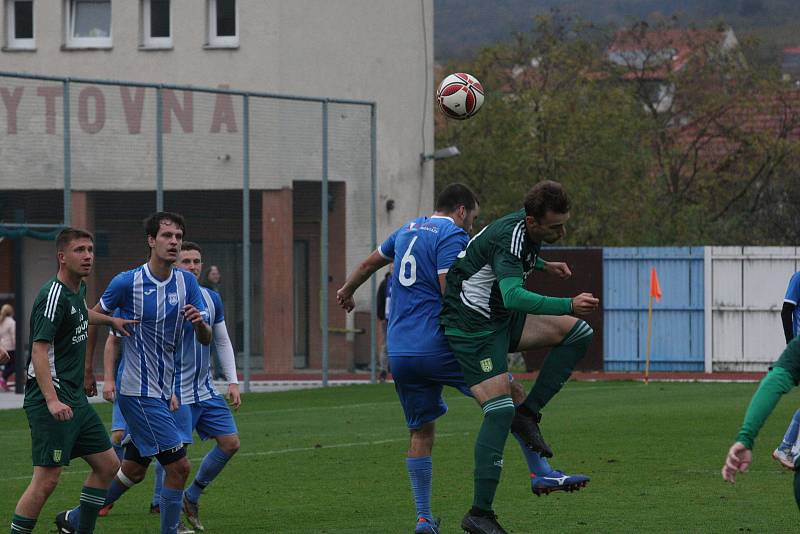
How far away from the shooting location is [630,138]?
42.0m

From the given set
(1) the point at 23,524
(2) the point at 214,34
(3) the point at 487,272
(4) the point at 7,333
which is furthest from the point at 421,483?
(2) the point at 214,34

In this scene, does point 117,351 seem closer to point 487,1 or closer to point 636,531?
point 636,531

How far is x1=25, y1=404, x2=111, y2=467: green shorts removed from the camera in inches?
322

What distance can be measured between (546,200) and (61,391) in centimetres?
294

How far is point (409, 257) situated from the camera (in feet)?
30.0

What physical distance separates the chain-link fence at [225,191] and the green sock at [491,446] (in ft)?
42.9

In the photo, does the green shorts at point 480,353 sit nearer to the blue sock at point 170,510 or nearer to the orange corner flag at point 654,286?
the blue sock at point 170,510

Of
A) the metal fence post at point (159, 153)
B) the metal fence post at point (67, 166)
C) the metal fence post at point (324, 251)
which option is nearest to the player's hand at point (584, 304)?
the metal fence post at point (67, 166)

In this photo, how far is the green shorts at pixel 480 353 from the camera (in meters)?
8.39

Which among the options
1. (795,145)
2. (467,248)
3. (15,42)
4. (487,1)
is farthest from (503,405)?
(487,1)

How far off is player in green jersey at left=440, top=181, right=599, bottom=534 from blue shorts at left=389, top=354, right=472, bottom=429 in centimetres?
40

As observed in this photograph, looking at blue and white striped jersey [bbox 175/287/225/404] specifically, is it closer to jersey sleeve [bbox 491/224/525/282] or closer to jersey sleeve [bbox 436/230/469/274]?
jersey sleeve [bbox 436/230/469/274]

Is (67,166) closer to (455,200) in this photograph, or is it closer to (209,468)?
(209,468)

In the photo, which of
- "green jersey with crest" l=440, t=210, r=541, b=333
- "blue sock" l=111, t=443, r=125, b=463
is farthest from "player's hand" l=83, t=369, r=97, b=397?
"green jersey with crest" l=440, t=210, r=541, b=333
